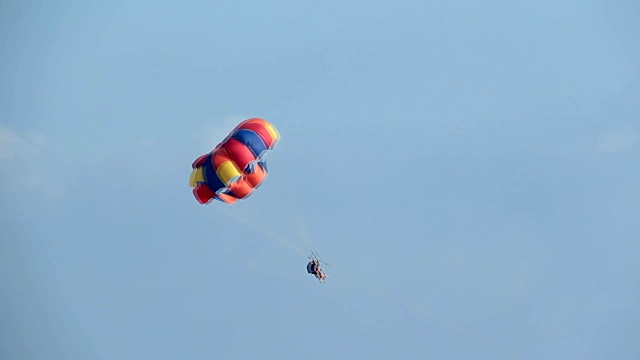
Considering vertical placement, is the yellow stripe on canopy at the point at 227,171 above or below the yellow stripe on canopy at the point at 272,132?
below

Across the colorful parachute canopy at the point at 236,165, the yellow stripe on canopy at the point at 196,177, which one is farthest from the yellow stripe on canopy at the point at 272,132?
the yellow stripe on canopy at the point at 196,177

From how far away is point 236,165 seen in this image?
139 ft

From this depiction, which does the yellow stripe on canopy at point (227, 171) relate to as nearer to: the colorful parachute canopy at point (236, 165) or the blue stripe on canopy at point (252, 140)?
the colorful parachute canopy at point (236, 165)

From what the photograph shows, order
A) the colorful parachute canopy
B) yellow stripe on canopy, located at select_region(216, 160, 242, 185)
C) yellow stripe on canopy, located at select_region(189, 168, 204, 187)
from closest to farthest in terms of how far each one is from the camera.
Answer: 1. yellow stripe on canopy, located at select_region(216, 160, 242, 185)
2. the colorful parachute canopy
3. yellow stripe on canopy, located at select_region(189, 168, 204, 187)

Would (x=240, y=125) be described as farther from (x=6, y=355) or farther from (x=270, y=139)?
(x=6, y=355)

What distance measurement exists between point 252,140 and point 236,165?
Answer: 1333mm

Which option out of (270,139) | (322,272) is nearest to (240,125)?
(270,139)

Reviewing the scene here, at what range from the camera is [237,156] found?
4234 cm

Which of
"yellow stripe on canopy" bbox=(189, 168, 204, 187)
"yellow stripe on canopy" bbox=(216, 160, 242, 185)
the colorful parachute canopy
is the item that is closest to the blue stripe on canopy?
the colorful parachute canopy

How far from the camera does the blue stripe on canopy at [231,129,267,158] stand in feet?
140

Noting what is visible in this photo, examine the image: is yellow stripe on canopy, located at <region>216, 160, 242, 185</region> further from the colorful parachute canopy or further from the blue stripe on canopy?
the blue stripe on canopy

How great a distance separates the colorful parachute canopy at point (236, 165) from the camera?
4238 centimetres

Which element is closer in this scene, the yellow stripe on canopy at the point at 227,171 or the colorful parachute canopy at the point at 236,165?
the yellow stripe on canopy at the point at 227,171

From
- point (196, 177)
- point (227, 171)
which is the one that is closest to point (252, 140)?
point (227, 171)
